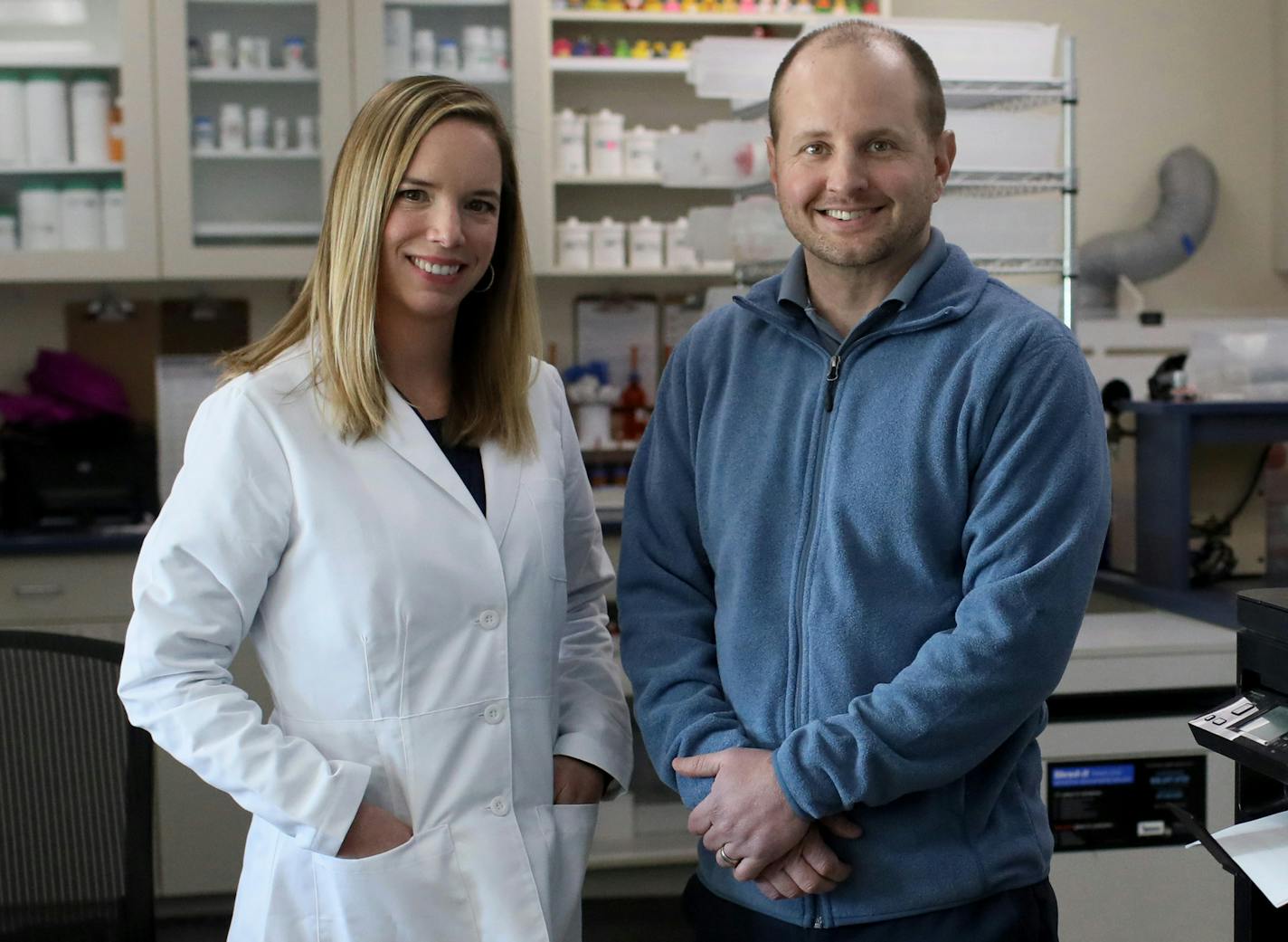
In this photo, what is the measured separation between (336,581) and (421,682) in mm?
131

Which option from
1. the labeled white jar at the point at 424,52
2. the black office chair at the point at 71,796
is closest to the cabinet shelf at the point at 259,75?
the labeled white jar at the point at 424,52

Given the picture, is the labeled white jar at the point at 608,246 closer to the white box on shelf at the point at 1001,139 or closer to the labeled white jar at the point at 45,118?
the white box on shelf at the point at 1001,139

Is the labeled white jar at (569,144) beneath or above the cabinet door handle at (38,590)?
above

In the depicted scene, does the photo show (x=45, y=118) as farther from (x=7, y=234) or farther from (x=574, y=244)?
(x=574, y=244)

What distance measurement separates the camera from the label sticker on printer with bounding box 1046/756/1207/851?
6.89ft

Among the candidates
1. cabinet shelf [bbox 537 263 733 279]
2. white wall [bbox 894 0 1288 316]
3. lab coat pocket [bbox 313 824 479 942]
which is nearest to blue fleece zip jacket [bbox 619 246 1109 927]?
lab coat pocket [bbox 313 824 479 942]

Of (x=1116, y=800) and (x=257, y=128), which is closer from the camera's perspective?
(x=1116, y=800)

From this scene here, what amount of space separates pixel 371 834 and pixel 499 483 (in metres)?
0.38

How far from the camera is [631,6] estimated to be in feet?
12.1

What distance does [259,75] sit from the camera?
3553 mm

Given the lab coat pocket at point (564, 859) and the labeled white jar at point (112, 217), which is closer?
the lab coat pocket at point (564, 859)

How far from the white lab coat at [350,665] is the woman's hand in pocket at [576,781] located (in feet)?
0.11

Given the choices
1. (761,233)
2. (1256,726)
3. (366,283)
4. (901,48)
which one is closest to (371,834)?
(366,283)

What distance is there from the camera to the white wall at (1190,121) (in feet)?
13.3
